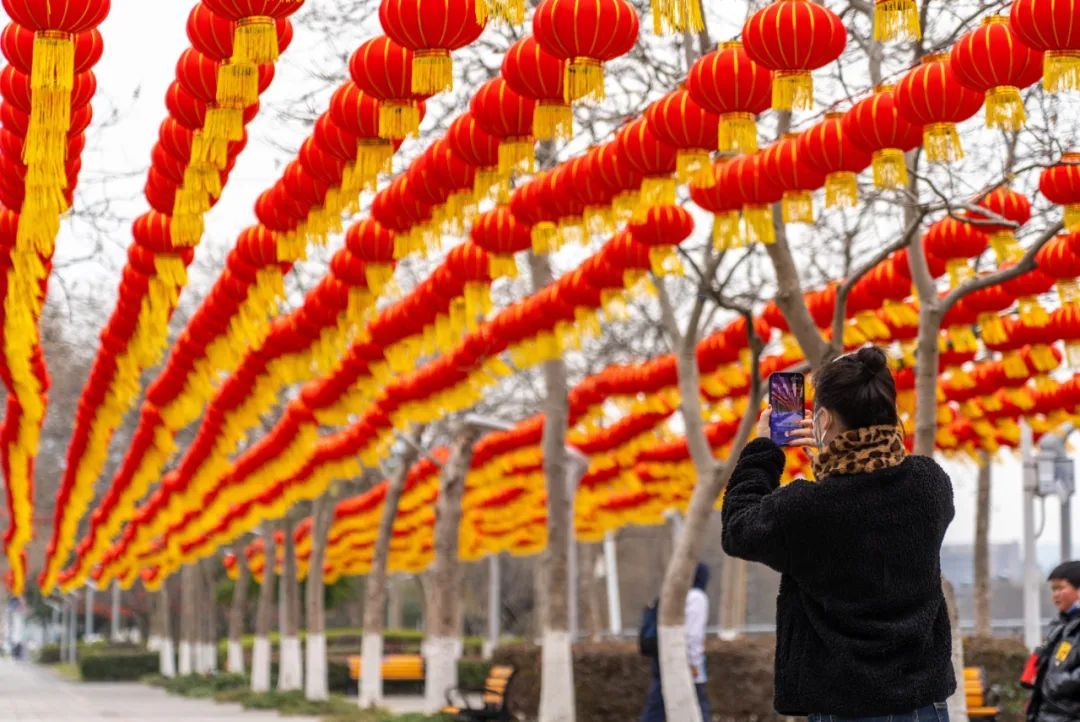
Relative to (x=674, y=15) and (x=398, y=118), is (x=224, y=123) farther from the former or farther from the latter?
(x=674, y=15)

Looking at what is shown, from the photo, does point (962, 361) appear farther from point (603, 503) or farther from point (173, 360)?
point (603, 503)

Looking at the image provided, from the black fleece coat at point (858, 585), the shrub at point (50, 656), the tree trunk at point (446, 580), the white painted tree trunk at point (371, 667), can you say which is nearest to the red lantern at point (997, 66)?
the black fleece coat at point (858, 585)

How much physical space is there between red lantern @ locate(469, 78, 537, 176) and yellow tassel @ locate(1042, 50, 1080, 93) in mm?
2368

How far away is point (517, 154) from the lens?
7992 millimetres

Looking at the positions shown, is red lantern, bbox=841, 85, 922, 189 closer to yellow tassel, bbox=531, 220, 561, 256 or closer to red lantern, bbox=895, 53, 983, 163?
red lantern, bbox=895, 53, 983, 163

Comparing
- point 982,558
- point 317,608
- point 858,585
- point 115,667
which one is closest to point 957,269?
point 858,585

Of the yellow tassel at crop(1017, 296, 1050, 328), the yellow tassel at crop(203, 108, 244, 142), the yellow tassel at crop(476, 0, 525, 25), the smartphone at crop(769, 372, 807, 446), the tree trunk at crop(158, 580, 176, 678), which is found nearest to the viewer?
the smartphone at crop(769, 372, 807, 446)

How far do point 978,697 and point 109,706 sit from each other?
20.0m

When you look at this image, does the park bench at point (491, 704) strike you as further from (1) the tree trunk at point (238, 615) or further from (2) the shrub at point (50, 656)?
(2) the shrub at point (50, 656)

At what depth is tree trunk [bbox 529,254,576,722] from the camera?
1555 centimetres

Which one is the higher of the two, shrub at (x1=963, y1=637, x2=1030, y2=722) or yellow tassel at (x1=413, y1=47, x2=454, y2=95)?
yellow tassel at (x1=413, y1=47, x2=454, y2=95)

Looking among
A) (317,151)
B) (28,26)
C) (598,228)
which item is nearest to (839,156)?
(598,228)

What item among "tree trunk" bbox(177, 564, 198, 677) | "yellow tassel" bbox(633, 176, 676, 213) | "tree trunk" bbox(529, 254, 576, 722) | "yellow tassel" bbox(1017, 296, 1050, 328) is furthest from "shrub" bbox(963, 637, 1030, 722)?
"tree trunk" bbox(177, 564, 198, 677)

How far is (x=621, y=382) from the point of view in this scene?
54.4ft
